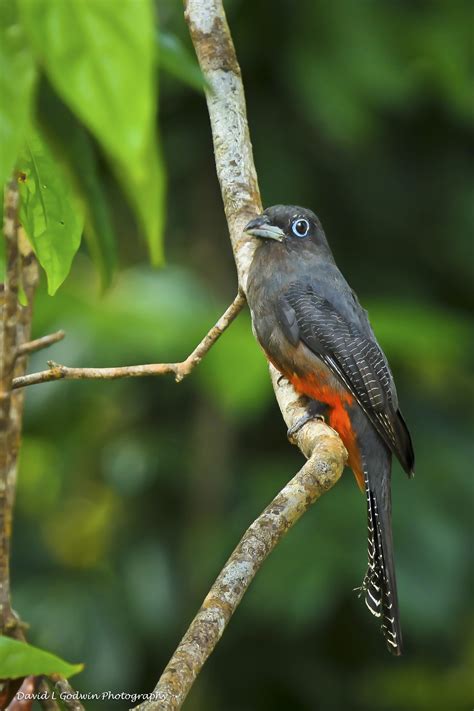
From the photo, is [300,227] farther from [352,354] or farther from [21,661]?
[21,661]

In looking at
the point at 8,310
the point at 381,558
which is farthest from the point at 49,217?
the point at 381,558

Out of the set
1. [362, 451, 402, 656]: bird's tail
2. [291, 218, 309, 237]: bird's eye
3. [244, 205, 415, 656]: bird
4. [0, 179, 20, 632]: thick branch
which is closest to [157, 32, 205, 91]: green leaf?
[0, 179, 20, 632]: thick branch

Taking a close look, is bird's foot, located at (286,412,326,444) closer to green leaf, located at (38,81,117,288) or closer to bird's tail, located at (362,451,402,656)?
bird's tail, located at (362,451,402,656)

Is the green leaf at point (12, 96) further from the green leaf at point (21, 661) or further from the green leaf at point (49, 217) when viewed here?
the green leaf at point (21, 661)

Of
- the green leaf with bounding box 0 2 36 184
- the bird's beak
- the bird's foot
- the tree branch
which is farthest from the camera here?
the bird's beak

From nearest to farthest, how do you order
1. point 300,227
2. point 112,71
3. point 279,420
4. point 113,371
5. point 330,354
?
point 112,71 < point 113,371 < point 330,354 < point 300,227 < point 279,420

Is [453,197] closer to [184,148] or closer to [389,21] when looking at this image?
[389,21]

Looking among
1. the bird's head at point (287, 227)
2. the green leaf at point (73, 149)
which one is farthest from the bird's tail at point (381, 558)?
the green leaf at point (73, 149)

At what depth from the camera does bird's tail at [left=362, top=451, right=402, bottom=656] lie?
3.95 metres

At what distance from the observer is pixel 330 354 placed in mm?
4723

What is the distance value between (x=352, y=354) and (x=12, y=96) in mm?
3623

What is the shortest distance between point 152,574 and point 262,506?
2.87 ft

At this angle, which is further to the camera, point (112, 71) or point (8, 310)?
point (8, 310)

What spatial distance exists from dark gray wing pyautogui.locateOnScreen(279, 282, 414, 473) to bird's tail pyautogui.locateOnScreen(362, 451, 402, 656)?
0.15m
